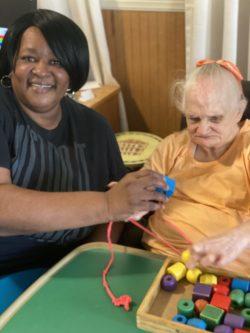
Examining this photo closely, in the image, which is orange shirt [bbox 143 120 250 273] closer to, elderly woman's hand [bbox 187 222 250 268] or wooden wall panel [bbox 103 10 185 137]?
elderly woman's hand [bbox 187 222 250 268]

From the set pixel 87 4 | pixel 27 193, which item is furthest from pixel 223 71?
pixel 87 4

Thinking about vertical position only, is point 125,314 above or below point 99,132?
below

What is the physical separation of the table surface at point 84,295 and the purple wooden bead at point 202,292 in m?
0.12

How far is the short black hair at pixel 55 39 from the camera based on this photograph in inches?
45.5

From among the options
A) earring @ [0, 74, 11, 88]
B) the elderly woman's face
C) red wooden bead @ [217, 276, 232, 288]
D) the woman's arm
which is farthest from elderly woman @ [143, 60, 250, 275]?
earring @ [0, 74, 11, 88]

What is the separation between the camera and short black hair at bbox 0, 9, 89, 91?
116 cm

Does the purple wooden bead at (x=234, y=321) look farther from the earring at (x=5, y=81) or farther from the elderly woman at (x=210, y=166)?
the earring at (x=5, y=81)

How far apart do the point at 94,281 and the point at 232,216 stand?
1.56 feet

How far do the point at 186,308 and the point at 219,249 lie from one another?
14 centimetres

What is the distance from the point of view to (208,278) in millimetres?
897

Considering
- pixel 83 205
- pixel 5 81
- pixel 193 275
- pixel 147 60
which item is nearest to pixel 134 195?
pixel 83 205

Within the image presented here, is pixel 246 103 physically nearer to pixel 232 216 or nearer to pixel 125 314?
pixel 232 216

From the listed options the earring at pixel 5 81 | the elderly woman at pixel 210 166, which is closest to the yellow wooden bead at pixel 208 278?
the elderly woman at pixel 210 166

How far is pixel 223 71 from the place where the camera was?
1174 mm
